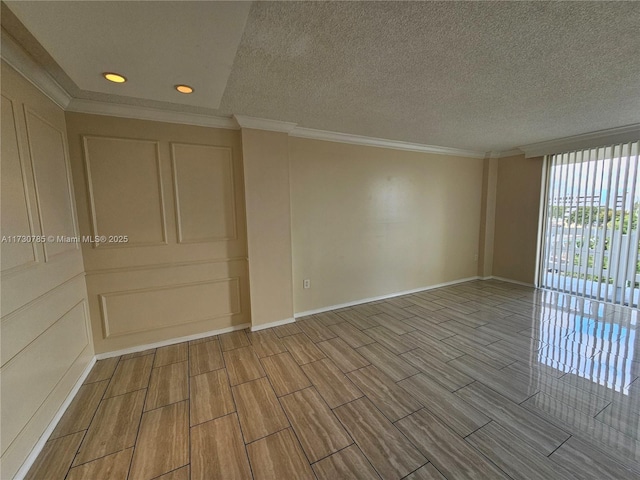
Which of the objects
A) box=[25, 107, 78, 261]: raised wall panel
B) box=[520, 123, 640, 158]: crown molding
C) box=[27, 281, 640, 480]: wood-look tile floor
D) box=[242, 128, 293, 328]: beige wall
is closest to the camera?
box=[27, 281, 640, 480]: wood-look tile floor

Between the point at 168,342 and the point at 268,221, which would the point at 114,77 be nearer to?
the point at 268,221

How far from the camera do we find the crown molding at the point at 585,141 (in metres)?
3.22

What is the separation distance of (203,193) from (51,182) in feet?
3.79

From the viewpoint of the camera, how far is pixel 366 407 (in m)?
1.85

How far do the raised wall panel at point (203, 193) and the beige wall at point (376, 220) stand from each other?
31.8 inches

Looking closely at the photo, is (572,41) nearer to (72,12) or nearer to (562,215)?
(72,12)

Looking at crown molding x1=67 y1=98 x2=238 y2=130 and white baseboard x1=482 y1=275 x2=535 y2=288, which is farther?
white baseboard x1=482 y1=275 x2=535 y2=288

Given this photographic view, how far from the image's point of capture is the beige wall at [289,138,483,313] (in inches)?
133

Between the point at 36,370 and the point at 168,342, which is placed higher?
the point at 36,370

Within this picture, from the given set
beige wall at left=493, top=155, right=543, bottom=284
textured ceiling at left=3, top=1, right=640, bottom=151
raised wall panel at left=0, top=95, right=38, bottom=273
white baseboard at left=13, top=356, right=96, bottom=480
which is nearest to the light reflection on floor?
beige wall at left=493, top=155, right=543, bottom=284

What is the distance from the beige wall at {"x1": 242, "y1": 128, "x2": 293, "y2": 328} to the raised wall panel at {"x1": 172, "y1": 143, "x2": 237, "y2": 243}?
0.25m

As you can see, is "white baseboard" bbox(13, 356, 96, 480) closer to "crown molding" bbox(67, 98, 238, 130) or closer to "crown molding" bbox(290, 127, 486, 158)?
"crown molding" bbox(67, 98, 238, 130)

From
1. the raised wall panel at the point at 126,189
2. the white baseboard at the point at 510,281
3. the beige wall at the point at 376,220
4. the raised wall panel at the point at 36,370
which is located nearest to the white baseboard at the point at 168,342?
the raised wall panel at the point at 36,370

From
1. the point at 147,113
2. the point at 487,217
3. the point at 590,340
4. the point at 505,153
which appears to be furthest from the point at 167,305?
the point at 505,153
